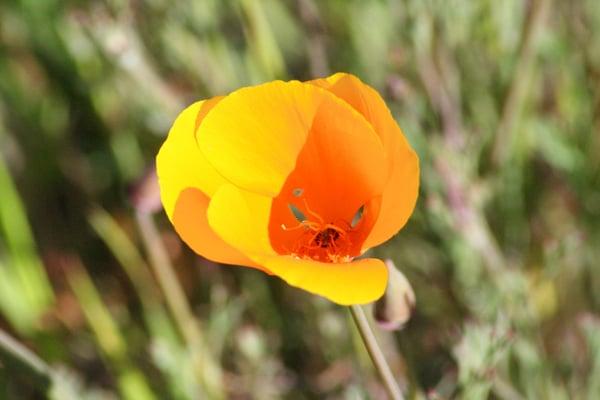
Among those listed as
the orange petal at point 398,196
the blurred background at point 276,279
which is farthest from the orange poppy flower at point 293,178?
the blurred background at point 276,279

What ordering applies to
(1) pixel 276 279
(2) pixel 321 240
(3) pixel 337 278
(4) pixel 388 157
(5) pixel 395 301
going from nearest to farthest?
1. (3) pixel 337 278
2. (4) pixel 388 157
3. (5) pixel 395 301
4. (2) pixel 321 240
5. (1) pixel 276 279

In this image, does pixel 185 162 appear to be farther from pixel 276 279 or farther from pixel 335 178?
pixel 276 279

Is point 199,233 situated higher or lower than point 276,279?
higher

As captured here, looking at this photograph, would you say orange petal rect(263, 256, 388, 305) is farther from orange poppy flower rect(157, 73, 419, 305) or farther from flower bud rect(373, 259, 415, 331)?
flower bud rect(373, 259, 415, 331)

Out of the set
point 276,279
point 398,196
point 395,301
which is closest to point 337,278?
point 398,196

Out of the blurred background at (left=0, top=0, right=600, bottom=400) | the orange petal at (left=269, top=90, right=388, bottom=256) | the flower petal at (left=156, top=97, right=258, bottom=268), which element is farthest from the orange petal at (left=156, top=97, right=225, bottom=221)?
the blurred background at (left=0, top=0, right=600, bottom=400)

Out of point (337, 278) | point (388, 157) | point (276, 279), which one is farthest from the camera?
point (276, 279)

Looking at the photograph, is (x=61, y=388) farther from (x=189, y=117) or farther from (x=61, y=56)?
(x=61, y=56)
